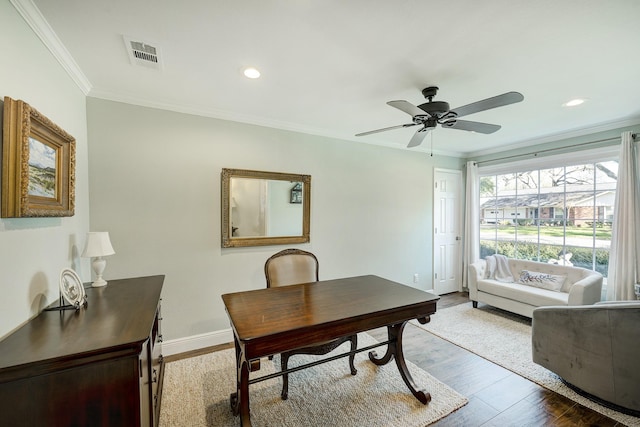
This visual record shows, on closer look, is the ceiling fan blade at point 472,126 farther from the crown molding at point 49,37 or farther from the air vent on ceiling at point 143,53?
the crown molding at point 49,37

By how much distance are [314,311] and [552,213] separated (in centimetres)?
409

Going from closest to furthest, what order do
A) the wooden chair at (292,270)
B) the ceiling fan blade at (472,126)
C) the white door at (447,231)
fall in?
the ceiling fan blade at (472,126) → the wooden chair at (292,270) → the white door at (447,231)

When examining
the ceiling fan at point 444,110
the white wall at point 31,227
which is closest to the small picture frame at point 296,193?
the ceiling fan at point 444,110

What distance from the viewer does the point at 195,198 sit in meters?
2.76

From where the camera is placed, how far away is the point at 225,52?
180 cm

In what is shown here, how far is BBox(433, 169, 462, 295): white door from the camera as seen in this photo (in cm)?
459

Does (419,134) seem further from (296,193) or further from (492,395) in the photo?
(492,395)

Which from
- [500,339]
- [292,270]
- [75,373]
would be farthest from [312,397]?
[500,339]

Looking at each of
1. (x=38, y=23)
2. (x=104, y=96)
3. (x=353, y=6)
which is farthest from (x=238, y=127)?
(x=353, y=6)

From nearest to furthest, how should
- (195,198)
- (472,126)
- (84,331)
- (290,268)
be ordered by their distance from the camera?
(84,331)
(472,126)
(290,268)
(195,198)

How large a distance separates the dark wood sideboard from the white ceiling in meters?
1.62

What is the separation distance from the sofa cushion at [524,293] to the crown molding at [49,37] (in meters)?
4.99

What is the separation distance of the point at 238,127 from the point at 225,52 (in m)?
1.20

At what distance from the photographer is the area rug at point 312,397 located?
1850 millimetres
